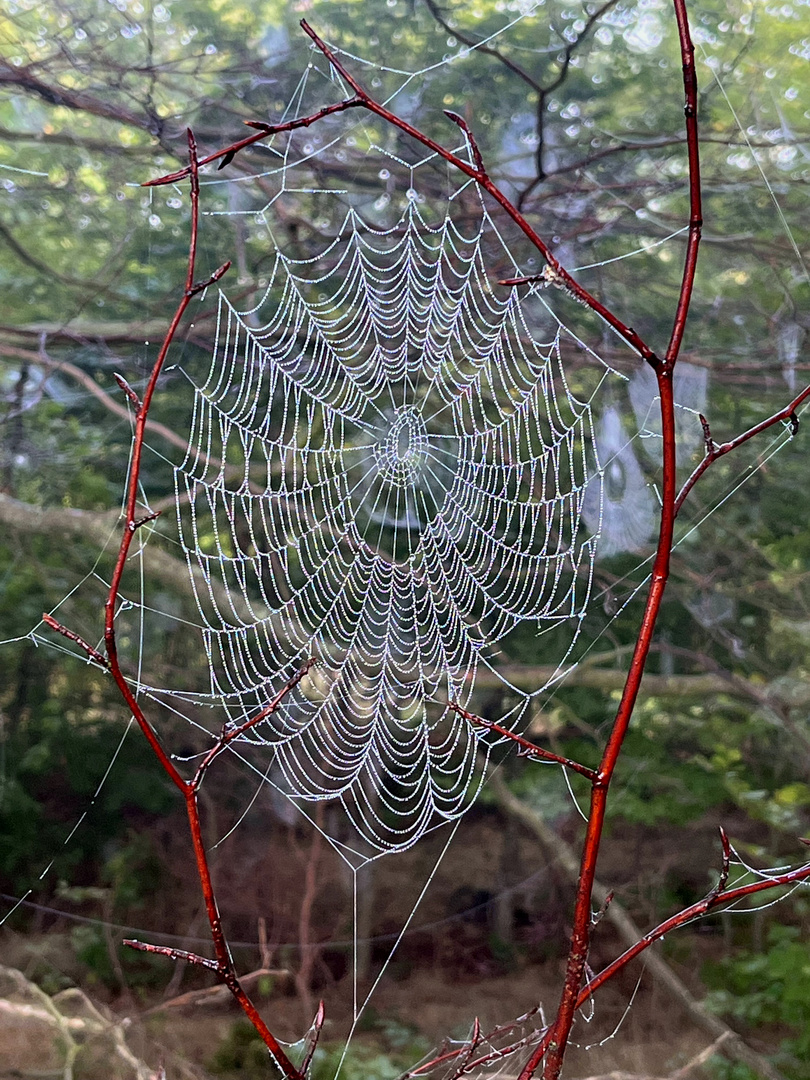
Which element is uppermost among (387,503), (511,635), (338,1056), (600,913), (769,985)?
(387,503)

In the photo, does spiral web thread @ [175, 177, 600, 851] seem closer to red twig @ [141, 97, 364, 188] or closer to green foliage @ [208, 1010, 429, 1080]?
green foliage @ [208, 1010, 429, 1080]

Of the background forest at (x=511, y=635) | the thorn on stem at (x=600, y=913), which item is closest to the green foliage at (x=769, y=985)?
the background forest at (x=511, y=635)

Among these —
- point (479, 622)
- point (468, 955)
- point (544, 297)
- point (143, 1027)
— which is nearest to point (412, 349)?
point (544, 297)

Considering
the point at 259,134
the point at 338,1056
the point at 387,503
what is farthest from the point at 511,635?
the point at 259,134

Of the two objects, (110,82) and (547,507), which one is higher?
(110,82)

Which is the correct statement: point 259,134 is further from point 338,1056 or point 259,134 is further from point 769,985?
point 769,985

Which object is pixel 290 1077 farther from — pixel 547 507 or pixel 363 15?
pixel 363 15
